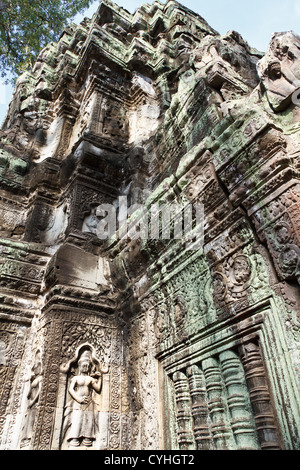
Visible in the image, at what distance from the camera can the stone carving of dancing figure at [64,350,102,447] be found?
3.35 m

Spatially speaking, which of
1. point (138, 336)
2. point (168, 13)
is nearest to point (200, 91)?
point (138, 336)

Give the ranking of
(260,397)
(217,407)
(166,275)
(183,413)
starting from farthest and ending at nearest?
(166,275) → (183,413) → (217,407) → (260,397)

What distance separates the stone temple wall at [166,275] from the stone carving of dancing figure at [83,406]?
0.01m

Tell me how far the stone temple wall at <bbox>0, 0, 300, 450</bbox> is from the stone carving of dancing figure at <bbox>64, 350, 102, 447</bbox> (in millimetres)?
14

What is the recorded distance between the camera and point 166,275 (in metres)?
3.63

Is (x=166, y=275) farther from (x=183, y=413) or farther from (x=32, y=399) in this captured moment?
(x=32, y=399)

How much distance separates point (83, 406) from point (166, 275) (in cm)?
153

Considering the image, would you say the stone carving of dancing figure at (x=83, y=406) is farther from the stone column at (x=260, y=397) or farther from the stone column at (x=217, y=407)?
the stone column at (x=260, y=397)

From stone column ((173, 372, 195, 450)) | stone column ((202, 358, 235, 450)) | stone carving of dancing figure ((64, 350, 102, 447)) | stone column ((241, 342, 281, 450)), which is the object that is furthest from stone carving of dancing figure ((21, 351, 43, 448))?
stone column ((241, 342, 281, 450))

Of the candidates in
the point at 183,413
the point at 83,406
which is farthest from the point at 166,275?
the point at 83,406

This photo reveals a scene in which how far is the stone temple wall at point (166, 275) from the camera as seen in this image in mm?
2406

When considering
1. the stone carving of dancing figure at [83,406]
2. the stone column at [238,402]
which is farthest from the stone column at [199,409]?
the stone carving of dancing figure at [83,406]

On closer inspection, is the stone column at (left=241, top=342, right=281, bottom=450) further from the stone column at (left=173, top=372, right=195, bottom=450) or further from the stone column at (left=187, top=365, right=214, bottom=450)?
the stone column at (left=173, top=372, right=195, bottom=450)

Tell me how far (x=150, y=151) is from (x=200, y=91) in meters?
1.62
